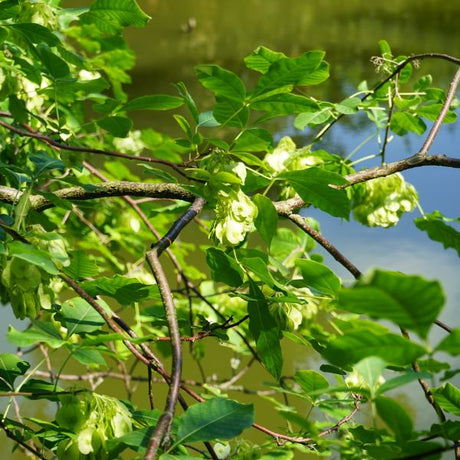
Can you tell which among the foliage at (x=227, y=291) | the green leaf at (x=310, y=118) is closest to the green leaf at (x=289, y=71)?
the foliage at (x=227, y=291)

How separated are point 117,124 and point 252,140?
156 mm

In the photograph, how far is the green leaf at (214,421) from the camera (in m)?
0.32

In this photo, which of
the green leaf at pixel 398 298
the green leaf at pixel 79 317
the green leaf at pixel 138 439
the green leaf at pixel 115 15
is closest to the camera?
the green leaf at pixel 398 298

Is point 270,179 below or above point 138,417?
above

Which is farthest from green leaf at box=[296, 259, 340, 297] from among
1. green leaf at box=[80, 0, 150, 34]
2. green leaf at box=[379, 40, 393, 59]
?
green leaf at box=[379, 40, 393, 59]

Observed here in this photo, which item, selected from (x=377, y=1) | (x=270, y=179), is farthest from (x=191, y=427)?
(x=377, y=1)

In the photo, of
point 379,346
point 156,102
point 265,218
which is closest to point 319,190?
point 265,218

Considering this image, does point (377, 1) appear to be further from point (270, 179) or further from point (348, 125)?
point (270, 179)

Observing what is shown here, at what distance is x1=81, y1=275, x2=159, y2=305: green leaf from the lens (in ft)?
1.51

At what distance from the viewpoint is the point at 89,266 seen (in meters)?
0.50

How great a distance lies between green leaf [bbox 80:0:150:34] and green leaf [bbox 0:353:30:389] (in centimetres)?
35

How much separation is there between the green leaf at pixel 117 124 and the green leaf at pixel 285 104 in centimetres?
15

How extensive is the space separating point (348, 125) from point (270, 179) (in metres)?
2.02

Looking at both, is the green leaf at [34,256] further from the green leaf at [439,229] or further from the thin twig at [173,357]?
the green leaf at [439,229]
